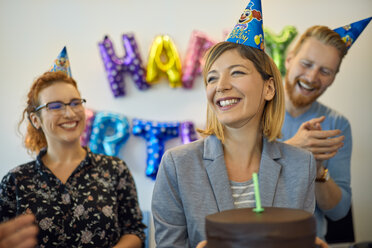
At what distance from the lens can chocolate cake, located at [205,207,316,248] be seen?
0.89 meters

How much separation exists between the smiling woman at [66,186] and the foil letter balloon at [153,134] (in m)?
1.06

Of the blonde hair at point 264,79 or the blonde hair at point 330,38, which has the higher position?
the blonde hair at point 330,38

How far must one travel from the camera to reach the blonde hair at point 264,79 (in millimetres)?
1605

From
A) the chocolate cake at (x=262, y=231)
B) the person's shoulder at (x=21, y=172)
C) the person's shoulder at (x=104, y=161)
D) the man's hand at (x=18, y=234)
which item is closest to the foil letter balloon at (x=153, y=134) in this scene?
the person's shoulder at (x=104, y=161)

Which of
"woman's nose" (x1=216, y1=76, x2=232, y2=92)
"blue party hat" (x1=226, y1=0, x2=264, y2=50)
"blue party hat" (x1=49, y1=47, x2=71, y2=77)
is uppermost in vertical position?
"blue party hat" (x1=49, y1=47, x2=71, y2=77)

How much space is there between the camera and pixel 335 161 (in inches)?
90.7

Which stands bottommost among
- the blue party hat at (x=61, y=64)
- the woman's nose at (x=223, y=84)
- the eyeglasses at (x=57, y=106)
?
the woman's nose at (x=223, y=84)

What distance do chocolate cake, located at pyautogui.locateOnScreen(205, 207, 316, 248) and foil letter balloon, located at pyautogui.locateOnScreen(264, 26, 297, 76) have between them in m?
2.57

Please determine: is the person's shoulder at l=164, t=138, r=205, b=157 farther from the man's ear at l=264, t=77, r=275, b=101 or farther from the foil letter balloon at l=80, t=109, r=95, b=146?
the foil letter balloon at l=80, t=109, r=95, b=146

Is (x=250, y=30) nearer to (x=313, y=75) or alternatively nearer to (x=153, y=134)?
(x=313, y=75)

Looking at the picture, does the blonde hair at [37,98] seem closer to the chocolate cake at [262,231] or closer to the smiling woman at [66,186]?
the smiling woman at [66,186]

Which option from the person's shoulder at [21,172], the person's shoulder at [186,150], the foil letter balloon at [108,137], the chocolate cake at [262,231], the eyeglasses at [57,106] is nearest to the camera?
the chocolate cake at [262,231]

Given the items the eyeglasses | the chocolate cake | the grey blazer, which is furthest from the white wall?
the chocolate cake

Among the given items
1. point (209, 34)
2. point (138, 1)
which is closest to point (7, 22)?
point (138, 1)
